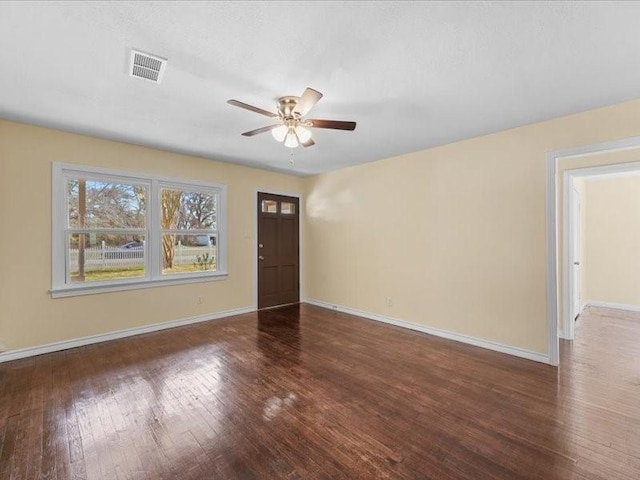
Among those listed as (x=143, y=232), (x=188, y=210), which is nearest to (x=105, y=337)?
(x=143, y=232)

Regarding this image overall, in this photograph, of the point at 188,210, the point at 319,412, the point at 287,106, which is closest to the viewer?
the point at 319,412

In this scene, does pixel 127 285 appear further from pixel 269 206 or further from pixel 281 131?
pixel 281 131

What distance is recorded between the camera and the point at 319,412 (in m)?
2.25

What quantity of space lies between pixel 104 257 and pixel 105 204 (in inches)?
27.9

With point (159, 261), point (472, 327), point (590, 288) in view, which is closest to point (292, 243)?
point (159, 261)

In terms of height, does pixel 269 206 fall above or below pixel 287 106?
below

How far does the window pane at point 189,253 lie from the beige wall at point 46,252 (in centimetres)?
30

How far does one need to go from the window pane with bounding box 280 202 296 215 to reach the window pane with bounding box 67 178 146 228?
96.0 inches

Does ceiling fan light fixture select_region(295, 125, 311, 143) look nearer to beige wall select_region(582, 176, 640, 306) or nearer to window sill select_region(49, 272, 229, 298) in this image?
window sill select_region(49, 272, 229, 298)

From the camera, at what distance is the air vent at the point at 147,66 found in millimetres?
1993

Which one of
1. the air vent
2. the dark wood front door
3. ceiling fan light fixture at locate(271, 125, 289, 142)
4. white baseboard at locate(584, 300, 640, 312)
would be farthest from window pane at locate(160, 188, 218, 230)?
white baseboard at locate(584, 300, 640, 312)

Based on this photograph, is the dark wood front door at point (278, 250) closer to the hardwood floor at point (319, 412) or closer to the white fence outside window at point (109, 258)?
the white fence outside window at point (109, 258)

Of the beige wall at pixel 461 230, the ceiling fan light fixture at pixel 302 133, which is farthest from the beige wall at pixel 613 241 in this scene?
the ceiling fan light fixture at pixel 302 133

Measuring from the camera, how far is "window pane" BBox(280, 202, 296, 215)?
5.86 m
